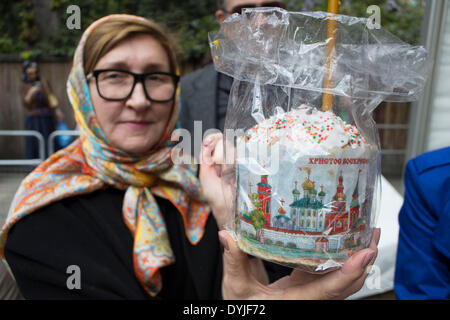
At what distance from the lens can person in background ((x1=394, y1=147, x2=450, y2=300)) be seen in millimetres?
1291

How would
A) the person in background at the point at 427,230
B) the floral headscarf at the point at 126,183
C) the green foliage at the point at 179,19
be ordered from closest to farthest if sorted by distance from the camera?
the person in background at the point at 427,230
the floral headscarf at the point at 126,183
the green foliage at the point at 179,19

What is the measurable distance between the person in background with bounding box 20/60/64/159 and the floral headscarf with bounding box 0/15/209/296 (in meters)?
3.06

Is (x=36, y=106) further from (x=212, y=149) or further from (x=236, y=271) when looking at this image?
(x=236, y=271)

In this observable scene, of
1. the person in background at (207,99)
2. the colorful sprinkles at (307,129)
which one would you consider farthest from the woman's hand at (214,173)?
the person in background at (207,99)

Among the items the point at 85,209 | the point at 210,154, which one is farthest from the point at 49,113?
the point at 210,154

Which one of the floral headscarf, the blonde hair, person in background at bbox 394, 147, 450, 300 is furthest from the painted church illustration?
the blonde hair

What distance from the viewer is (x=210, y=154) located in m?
1.34

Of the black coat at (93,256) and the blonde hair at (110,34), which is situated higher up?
the blonde hair at (110,34)

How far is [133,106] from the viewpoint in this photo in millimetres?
1562

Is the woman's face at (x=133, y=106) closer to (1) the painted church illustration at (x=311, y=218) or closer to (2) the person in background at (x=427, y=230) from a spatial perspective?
(1) the painted church illustration at (x=311, y=218)

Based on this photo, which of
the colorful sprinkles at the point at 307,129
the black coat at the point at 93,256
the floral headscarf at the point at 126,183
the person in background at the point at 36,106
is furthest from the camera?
the person in background at the point at 36,106

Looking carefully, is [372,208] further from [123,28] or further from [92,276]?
[123,28]

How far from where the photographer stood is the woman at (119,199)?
1.49 meters

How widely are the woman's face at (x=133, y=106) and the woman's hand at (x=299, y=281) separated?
735 mm
